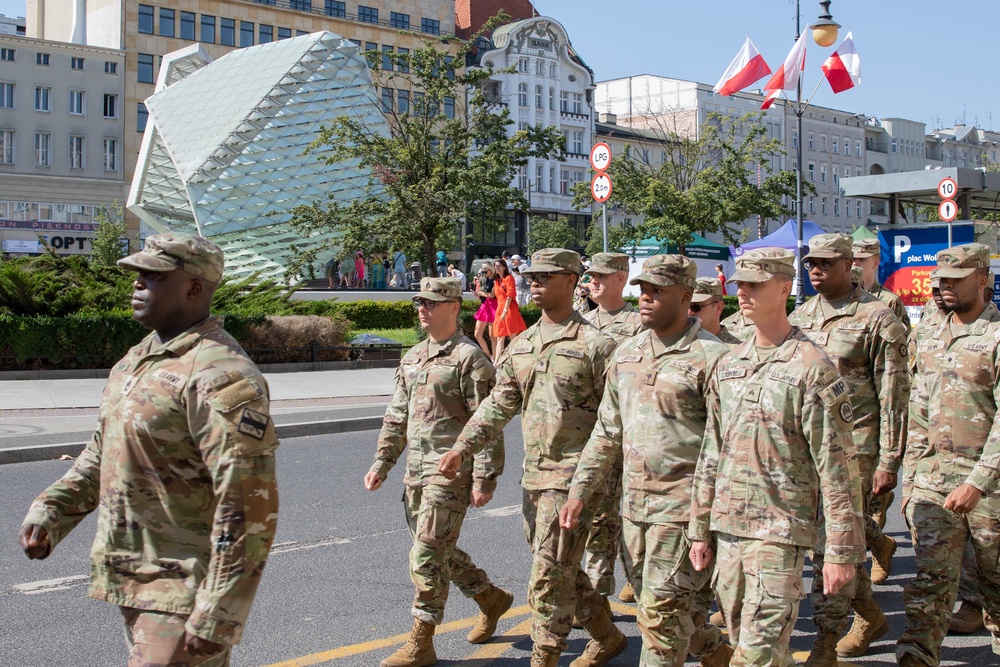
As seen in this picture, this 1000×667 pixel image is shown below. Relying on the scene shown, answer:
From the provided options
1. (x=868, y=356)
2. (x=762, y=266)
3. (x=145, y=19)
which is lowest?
(x=868, y=356)

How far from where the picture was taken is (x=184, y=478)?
127 inches

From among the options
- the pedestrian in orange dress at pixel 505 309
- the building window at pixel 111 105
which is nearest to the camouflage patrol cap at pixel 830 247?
the pedestrian in orange dress at pixel 505 309

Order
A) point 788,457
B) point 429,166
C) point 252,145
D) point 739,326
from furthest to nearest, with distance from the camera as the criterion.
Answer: point 252,145 → point 429,166 → point 739,326 → point 788,457

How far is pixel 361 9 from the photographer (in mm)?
78062

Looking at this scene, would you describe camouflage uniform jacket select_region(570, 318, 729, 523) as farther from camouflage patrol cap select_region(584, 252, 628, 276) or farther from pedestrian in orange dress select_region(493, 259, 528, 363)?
pedestrian in orange dress select_region(493, 259, 528, 363)

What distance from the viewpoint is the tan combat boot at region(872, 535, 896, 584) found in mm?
6809

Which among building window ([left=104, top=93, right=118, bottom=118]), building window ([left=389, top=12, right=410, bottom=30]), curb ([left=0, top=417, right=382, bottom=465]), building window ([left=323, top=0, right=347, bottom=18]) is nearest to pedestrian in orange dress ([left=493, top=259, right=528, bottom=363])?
curb ([left=0, top=417, right=382, bottom=465])

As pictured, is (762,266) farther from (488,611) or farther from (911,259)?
(911,259)

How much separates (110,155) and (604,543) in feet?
218

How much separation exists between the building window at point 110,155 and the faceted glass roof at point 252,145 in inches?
1082

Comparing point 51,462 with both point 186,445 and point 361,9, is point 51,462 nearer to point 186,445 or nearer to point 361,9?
point 186,445

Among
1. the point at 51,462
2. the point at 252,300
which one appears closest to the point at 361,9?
the point at 252,300

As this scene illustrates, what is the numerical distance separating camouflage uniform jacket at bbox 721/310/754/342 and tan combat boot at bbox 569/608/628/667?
2.17m

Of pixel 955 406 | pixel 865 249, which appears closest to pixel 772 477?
pixel 955 406
